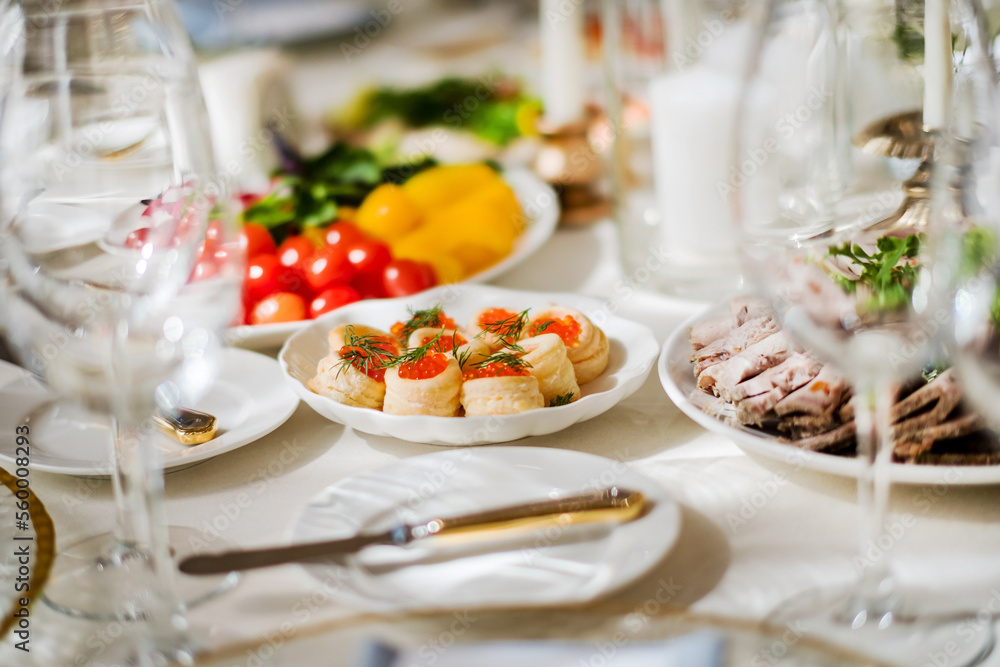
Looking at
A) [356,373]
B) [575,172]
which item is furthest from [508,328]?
[575,172]

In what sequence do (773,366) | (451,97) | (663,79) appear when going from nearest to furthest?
(773,366)
(663,79)
(451,97)

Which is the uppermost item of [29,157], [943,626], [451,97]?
[29,157]

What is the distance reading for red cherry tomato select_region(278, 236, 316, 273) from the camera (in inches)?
51.3

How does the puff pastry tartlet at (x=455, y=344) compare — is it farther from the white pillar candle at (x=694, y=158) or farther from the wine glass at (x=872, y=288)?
the white pillar candle at (x=694, y=158)

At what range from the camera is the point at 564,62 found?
160cm

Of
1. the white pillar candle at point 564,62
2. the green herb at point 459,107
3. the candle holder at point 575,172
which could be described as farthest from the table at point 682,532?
the green herb at point 459,107

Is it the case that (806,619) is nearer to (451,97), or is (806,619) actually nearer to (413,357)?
(413,357)

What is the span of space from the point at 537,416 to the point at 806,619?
30cm

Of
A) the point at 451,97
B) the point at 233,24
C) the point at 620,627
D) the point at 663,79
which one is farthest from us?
the point at 233,24

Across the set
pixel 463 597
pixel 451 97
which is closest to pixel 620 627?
pixel 463 597

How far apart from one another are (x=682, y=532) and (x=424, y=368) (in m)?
0.28

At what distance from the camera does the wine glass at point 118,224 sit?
1.95 ft

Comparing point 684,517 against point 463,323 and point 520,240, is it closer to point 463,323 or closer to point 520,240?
point 463,323

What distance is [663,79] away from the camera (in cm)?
129
